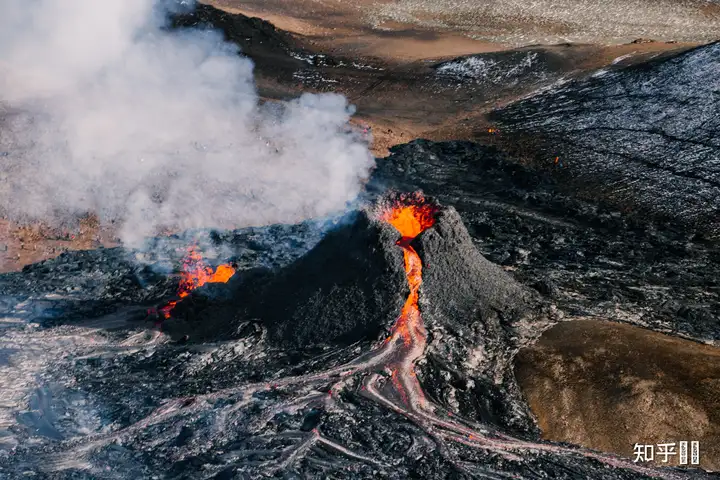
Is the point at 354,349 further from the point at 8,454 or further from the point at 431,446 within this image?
the point at 8,454

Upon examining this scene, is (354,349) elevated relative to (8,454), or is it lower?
elevated

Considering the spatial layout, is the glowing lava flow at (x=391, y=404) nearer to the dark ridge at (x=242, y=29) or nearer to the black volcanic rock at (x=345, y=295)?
the black volcanic rock at (x=345, y=295)

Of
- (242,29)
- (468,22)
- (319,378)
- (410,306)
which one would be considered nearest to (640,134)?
(410,306)

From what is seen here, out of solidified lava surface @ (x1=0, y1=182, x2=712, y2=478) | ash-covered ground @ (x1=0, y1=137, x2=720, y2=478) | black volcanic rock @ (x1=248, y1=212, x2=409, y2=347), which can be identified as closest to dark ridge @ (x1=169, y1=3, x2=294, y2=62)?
ash-covered ground @ (x1=0, y1=137, x2=720, y2=478)

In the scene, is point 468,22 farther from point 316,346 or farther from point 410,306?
point 316,346

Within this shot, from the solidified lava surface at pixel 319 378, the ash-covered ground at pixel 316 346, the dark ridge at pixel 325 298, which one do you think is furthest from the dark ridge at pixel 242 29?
the dark ridge at pixel 325 298

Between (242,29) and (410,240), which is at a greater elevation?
(242,29)

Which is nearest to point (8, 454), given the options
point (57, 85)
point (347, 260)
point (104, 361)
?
point (104, 361)
